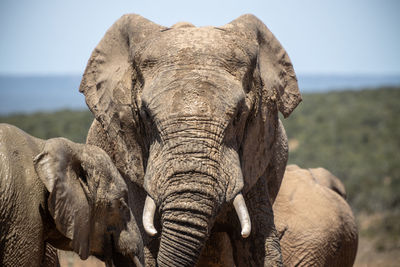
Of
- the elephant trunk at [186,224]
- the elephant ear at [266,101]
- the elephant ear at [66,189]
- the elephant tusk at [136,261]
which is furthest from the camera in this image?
the elephant ear at [266,101]

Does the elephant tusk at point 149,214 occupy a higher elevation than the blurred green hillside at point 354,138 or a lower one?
higher

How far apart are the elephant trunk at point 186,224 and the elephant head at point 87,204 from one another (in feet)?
0.71

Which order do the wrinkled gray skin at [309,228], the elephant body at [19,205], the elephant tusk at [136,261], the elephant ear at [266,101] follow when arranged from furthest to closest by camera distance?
the wrinkled gray skin at [309,228]
the elephant ear at [266,101]
the elephant tusk at [136,261]
the elephant body at [19,205]

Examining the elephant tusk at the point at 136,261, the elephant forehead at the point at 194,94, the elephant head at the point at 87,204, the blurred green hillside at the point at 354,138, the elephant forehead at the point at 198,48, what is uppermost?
the elephant forehead at the point at 198,48

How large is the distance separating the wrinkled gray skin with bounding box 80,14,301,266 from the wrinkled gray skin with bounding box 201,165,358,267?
495 mm

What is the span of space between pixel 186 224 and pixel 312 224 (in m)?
2.29

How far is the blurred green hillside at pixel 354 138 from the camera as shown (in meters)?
14.4

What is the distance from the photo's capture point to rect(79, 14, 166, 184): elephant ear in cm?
486

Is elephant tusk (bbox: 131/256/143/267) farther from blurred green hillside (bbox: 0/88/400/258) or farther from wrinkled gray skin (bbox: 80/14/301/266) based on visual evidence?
blurred green hillside (bbox: 0/88/400/258)

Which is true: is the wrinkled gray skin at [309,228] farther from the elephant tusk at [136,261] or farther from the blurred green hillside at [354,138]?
the blurred green hillside at [354,138]

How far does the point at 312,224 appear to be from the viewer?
6105 mm

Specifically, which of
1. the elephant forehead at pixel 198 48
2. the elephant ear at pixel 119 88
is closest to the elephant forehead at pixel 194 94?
the elephant forehead at pixel 198 48

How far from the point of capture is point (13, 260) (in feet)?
11.0

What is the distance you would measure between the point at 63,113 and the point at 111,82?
25.2m
